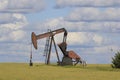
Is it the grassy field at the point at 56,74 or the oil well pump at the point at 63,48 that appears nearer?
the grassy field at the point at 56,74

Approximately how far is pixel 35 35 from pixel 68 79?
5280 cm

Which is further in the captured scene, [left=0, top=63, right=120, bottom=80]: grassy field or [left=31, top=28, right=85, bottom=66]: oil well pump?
[left=31, top=28, right=85, bottom=66]: oil well pump

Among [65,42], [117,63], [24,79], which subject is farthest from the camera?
[65,42]

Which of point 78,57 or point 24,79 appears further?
point 78,57

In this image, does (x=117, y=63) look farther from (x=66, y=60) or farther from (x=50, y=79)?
(x=50, y=79)

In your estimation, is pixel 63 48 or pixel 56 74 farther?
pixel 63 48

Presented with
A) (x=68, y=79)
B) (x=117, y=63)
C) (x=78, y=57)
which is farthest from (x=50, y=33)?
(x=68, y=79)

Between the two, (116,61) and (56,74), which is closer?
(56,74)

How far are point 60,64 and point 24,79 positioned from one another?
54139 mm

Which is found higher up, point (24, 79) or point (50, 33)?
point (50, 33)

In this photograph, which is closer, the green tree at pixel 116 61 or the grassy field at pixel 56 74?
the grassy field at pixel 56 74

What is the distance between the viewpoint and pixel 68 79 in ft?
193

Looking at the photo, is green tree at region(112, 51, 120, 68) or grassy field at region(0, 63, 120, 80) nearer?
grassy field at region(0, 63, 120, 80)

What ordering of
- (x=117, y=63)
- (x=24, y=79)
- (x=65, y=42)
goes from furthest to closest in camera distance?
(x=65, y=42) → (x=117, y=63) → (x=24, y=79)
